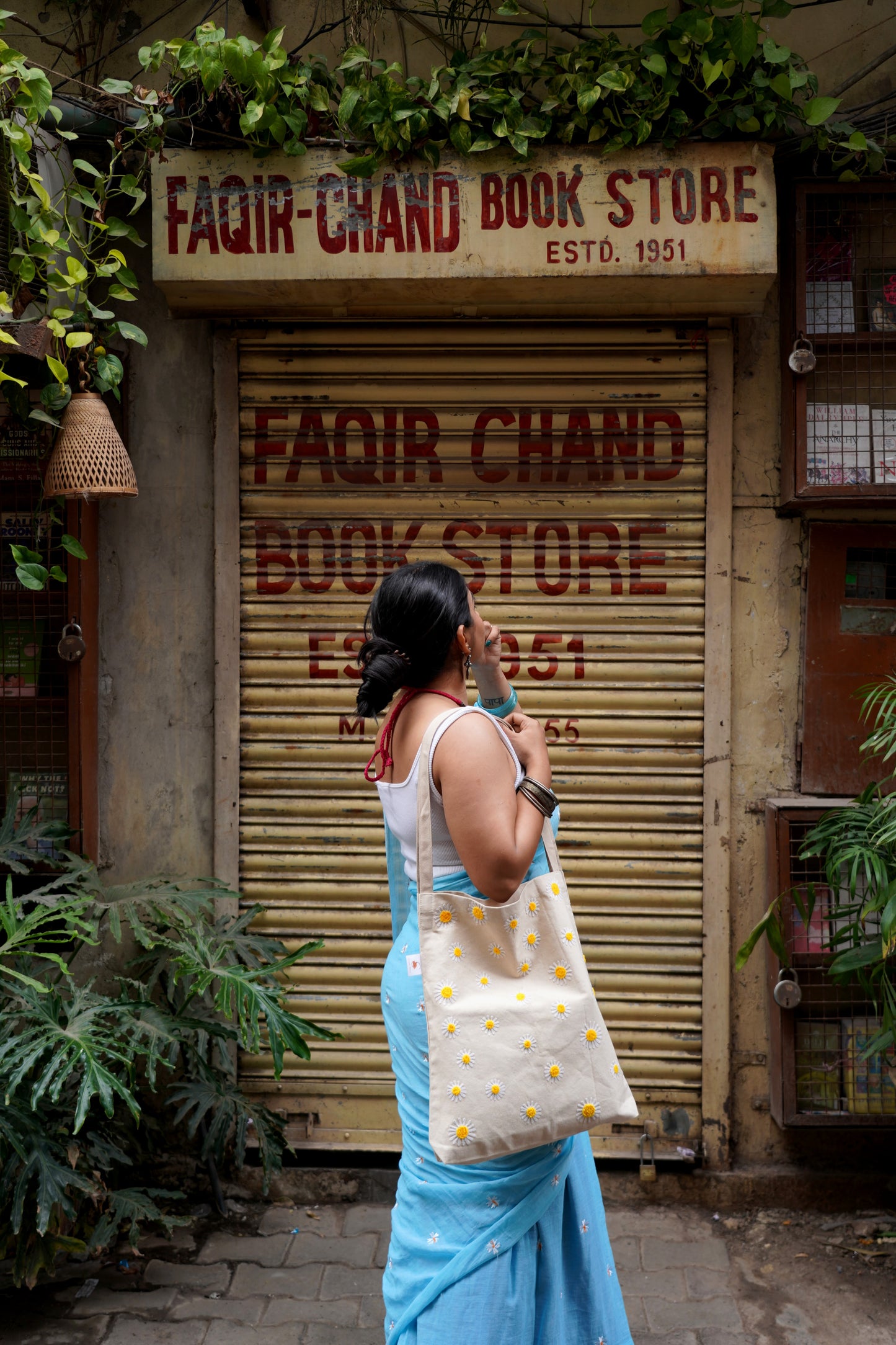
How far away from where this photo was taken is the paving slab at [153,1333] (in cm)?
302

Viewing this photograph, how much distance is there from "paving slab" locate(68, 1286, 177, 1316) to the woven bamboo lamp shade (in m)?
2.36

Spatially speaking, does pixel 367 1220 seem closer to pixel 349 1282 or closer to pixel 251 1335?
pixel 349 1282

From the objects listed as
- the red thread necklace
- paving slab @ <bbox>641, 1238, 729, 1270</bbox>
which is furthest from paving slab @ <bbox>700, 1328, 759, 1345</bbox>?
the red thread necklace

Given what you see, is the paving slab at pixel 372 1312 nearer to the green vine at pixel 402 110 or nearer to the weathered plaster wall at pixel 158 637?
the weathered plaster wall at pixel 158 637

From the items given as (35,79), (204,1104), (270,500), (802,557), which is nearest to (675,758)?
(802,557)

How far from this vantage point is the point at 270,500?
384cm

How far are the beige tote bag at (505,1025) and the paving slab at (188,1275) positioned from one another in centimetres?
181

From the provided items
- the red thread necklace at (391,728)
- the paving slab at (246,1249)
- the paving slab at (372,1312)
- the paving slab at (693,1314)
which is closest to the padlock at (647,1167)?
the paving slab at (693,1314)

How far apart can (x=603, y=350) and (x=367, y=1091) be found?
8.80ft

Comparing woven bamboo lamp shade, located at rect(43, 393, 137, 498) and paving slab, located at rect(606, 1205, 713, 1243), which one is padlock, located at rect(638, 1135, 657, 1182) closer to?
paving slab, located at rect(606, 1205, 713, 1243)

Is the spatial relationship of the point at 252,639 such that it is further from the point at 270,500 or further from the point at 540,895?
the point at 540,895

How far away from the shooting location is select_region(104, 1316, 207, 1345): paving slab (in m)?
3.02

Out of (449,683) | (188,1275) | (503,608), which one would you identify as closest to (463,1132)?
(449,683)

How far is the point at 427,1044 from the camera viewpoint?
2.04 meters
